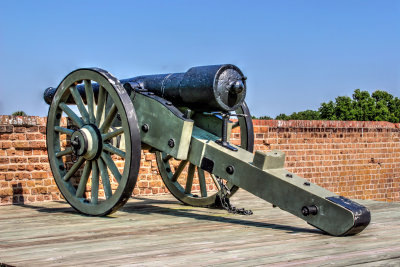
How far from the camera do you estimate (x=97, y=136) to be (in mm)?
5711

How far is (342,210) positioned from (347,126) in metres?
7.76

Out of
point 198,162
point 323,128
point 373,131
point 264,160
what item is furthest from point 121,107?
point 373,131

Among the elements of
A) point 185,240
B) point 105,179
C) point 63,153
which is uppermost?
point 63,153

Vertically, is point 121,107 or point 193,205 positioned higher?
point 121,107

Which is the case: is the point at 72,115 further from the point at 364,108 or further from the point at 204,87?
the point at 364,108

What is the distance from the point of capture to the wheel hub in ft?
18.7

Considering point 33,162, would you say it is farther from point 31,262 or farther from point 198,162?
point 31,262

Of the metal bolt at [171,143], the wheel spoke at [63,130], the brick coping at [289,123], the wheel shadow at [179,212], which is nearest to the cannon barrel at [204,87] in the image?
the metal bolt at [171,143]

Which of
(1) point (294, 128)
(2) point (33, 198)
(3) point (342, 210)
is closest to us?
(3) point (342, 210)

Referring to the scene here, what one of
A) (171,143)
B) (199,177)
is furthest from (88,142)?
(199,177)

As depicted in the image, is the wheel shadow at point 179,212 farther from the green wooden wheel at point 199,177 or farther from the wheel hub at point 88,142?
the wheel hub at point 88,142

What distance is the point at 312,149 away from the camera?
1137 cm

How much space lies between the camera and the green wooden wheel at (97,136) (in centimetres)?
534

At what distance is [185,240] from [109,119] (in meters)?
1.59
